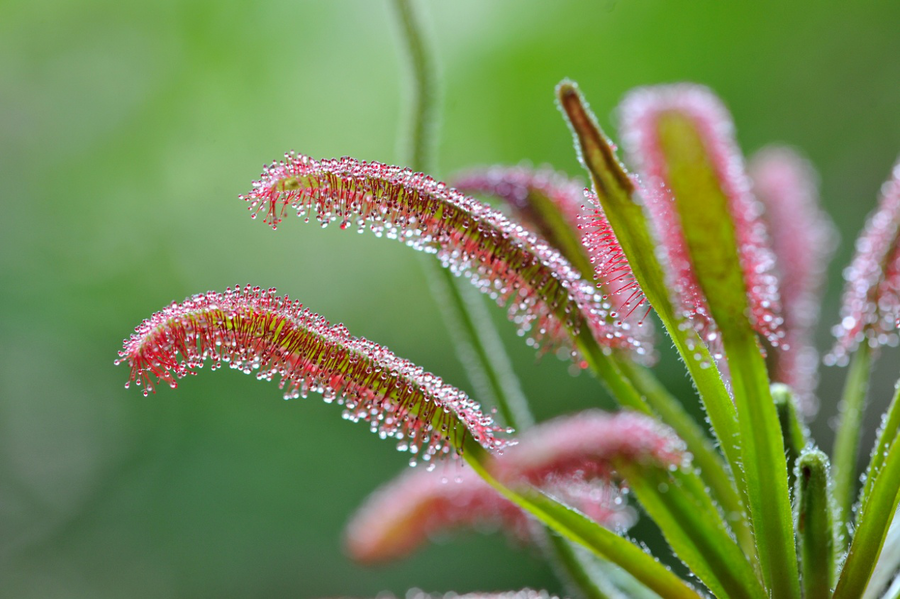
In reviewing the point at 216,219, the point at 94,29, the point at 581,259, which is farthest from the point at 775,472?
the point at 94,29

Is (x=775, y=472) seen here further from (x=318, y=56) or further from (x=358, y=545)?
(x=318, y=56)

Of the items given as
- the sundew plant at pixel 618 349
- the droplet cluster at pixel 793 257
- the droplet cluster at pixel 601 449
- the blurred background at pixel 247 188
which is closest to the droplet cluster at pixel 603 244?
the sundew plant at pixel 618 349

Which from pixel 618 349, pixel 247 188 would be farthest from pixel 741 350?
pixel 247 188

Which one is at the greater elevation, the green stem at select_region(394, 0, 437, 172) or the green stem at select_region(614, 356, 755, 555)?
the green stem at select_region(394, 0, 437, 172)

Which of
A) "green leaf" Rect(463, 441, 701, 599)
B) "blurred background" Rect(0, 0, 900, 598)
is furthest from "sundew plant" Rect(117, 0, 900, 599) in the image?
"blurred background" Rect(0, 0, 900, 598)

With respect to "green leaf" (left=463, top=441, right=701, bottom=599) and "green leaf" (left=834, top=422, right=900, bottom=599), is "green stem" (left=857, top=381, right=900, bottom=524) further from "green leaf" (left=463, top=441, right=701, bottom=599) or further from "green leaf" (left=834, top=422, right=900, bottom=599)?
"green leaf" (left=463, top=441, right=701, bottom=599)

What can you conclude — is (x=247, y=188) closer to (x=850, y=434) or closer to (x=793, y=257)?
(x=793, y=257)

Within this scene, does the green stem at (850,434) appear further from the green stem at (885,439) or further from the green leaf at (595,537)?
the green leaf at (595,537)

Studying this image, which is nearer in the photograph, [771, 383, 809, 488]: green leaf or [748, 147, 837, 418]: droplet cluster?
[771, 383, 809, 488]: green leaf
